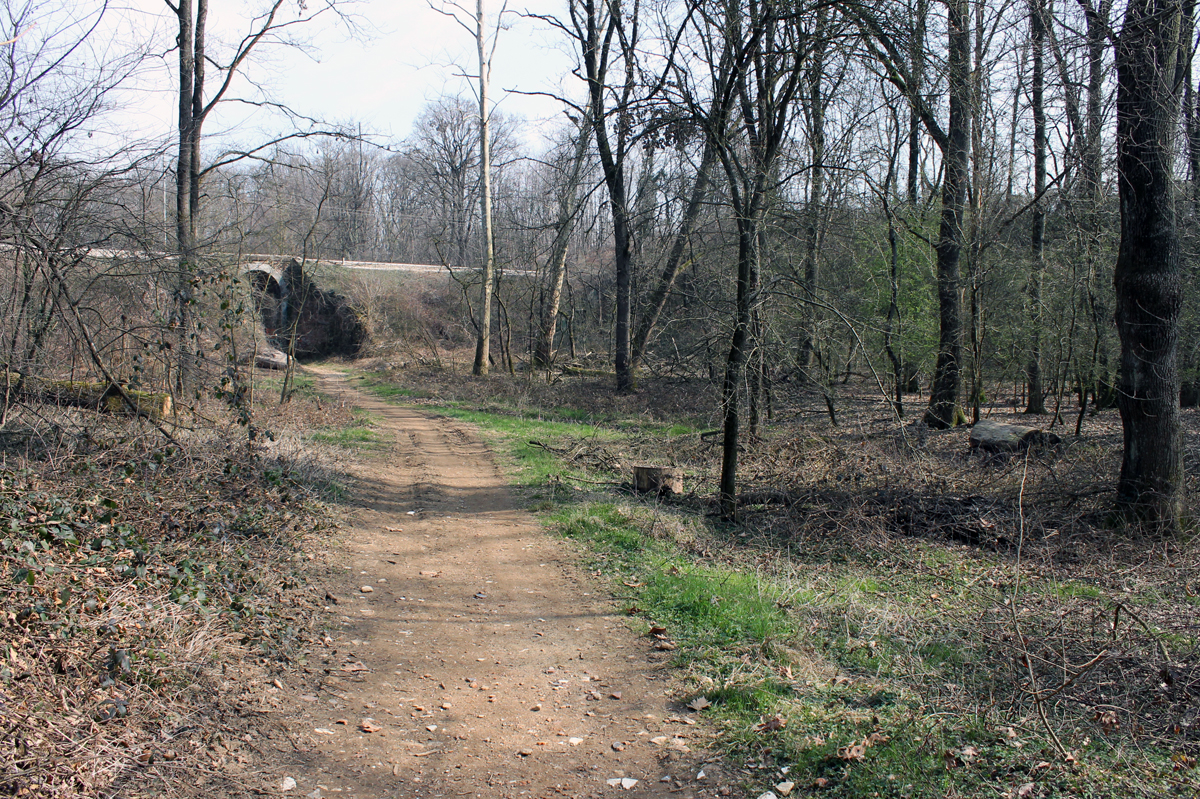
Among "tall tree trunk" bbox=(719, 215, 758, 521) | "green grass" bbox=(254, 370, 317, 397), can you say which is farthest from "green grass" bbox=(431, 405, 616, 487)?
"green grass" bbox=(254, 370, 317, 397)

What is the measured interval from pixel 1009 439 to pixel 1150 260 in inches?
163

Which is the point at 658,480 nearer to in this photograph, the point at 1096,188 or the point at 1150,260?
the point at 1150,260

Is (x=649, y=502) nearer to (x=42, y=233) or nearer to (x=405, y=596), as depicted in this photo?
(x=405, y=596)

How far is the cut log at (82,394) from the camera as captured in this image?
6.47 metres

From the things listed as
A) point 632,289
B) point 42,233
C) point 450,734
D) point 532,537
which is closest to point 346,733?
point 450,734

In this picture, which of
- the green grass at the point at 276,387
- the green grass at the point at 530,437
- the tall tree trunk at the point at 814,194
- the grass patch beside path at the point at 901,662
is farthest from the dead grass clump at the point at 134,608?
the green grass at the point at 276,387

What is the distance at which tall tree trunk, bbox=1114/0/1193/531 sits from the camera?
7.34m

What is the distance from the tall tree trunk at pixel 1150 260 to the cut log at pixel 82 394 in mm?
10103

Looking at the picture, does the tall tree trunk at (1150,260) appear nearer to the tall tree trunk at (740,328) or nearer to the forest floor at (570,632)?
the forest floor at (570,632)

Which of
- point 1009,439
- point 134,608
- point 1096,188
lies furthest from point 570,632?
point 1096,188

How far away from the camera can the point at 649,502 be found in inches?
372

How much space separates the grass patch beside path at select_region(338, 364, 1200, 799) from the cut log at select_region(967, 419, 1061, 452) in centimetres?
383

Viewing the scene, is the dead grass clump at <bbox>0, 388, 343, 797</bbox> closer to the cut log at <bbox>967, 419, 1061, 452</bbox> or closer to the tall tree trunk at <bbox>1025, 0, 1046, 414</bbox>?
the cut log at <bbox>967, 419, 1061, 452</bbox>

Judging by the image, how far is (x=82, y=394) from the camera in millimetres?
7668
